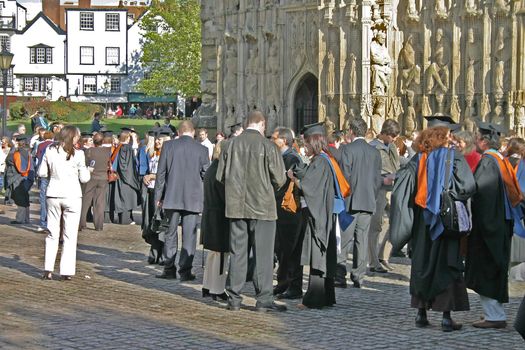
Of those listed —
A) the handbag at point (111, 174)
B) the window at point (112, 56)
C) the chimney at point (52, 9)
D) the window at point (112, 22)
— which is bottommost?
the handbag at point (111, 174)

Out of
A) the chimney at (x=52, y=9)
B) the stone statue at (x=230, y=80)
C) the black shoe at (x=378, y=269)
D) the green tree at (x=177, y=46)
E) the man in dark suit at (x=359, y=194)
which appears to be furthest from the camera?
the chimney at (x=52, y=9)

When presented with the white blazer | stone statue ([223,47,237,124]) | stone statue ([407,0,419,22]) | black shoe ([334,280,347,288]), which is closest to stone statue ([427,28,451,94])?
stone statue ([407,0,419,22])

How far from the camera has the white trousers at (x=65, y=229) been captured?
15.8 metres

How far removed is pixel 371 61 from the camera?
1245 inches

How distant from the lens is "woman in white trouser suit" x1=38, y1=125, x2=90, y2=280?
51.6 ft

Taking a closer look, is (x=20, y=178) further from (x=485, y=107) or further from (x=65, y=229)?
(x=485, y=107)

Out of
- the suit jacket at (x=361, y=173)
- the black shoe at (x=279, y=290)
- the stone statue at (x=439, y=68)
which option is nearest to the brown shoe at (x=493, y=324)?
the black shoe at (x=279, y=290)

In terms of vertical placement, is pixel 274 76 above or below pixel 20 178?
above

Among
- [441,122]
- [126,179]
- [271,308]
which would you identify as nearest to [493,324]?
[441,122]

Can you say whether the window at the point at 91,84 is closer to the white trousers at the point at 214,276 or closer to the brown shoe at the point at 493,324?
the white trousers at the point at 214,276

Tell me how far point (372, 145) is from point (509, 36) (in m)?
12.7

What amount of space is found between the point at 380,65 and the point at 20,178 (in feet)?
34.0

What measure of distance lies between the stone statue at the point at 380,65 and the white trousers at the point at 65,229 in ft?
55.0

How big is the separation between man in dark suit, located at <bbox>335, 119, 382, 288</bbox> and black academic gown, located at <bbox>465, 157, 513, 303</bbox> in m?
3.17
